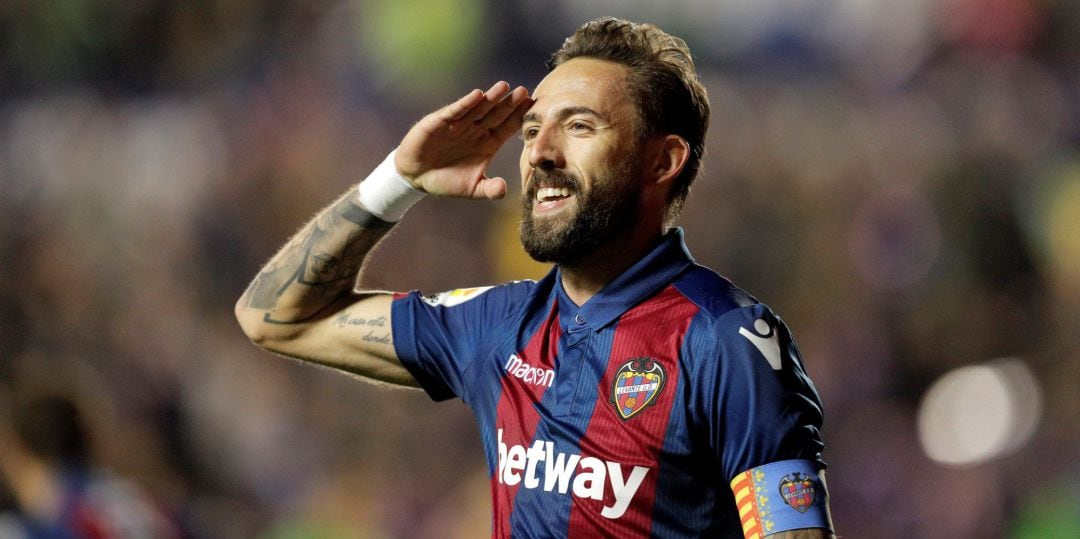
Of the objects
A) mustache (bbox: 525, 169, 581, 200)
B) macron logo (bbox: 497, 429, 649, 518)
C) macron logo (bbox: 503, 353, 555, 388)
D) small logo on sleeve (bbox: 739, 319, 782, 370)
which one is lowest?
macron logo (bbox: 497, 429, 649, 518)

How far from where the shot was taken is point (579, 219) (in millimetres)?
2627

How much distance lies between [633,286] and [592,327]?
130 millimetres

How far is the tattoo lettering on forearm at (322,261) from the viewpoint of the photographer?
10.3 ft

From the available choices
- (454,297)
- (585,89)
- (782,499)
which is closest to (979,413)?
(454,297)

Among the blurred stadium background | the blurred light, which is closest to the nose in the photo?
the blurred stadium background

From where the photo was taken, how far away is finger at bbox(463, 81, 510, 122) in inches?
110

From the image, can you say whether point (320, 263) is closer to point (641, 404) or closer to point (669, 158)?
point (669, 158)

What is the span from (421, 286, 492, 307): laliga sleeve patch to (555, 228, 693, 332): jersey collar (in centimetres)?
39

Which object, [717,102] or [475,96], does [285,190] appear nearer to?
[717,102]

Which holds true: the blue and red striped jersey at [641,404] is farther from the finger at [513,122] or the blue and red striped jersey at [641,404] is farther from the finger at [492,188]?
Answer: the finger at [513,122]

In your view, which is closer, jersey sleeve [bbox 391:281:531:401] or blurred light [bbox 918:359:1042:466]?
jersey sleeve [bbox 391:281:531:401]

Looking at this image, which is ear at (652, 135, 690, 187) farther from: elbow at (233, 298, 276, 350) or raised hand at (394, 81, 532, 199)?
elbow at (233, 298, 276, 350)

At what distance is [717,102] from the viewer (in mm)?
7164

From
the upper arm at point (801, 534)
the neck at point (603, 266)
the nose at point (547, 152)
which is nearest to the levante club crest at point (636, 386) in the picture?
the neck at point (603, 266)
